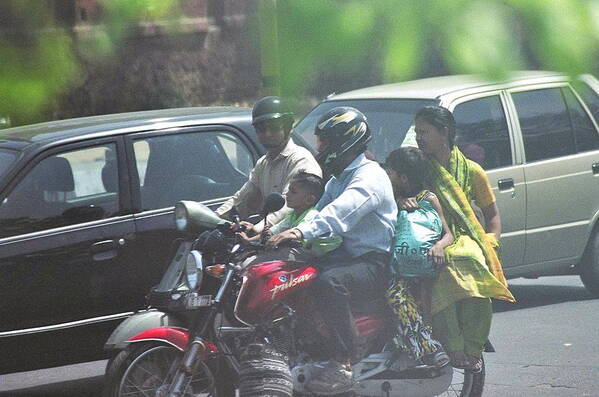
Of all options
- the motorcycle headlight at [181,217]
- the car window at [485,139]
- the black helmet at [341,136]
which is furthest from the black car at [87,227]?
the car window at [485,139]

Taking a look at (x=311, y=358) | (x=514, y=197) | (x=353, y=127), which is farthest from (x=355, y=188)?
(x=514, y=197)

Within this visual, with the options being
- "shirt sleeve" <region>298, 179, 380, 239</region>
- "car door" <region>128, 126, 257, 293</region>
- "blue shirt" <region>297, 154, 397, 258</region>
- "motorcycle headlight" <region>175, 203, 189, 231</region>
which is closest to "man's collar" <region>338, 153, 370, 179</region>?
"blue shirt" <region>297, 154, 397, 258</region>

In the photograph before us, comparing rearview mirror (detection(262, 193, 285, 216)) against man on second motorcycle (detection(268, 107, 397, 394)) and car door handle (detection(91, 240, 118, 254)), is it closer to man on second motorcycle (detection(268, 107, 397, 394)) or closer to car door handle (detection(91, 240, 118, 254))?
man on second motorcycle (detection(268, 107, 397, 394))

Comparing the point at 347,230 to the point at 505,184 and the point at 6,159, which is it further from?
the point at 505,184

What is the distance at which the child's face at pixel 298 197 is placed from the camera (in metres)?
5.28

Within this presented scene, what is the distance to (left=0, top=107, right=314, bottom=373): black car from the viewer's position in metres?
6.01

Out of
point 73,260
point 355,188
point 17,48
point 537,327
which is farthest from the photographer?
point 537,327

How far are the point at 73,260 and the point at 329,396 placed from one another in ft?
5.60

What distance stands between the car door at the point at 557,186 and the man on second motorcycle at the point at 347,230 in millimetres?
3027

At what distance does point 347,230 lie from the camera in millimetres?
4992

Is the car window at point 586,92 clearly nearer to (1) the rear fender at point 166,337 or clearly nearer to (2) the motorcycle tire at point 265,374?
(2) the motorcycle tire at point 265,374

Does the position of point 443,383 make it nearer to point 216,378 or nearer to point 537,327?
point 216,378

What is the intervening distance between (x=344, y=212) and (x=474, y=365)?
3.17 ft

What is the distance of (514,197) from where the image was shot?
8031mm
